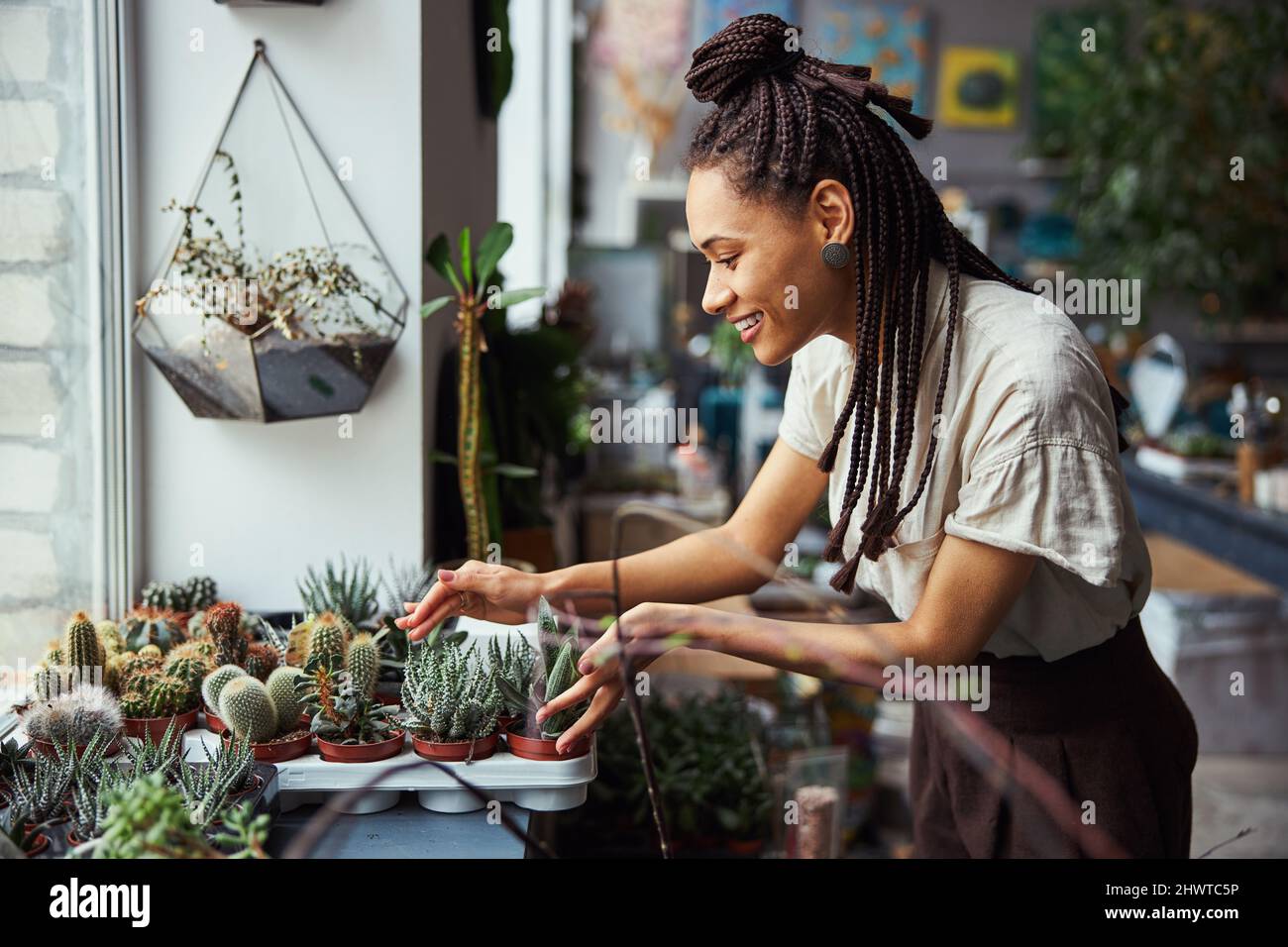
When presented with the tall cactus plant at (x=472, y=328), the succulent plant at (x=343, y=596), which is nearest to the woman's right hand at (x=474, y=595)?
the succulent plant at (x=343, y=596)

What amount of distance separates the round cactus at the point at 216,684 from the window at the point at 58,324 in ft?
0.98

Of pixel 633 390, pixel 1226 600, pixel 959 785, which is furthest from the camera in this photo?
pixel 633 390

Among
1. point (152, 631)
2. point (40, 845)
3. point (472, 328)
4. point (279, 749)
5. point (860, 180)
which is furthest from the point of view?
point (472, 328)

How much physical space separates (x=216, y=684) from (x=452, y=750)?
281 mm

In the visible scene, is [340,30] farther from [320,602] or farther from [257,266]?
[320,602]

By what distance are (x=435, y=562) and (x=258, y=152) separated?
0.66 meters

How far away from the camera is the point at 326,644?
4.72 ft

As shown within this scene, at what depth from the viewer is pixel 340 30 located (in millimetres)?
1661

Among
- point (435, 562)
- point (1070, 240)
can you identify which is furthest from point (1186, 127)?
point (435, 562)

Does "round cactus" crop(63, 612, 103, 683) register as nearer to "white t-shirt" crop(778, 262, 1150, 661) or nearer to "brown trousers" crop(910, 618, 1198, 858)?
"white t-shirt" crop(778, 262, 1150, 661)

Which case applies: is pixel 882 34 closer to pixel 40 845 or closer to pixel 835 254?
pixel 835 254

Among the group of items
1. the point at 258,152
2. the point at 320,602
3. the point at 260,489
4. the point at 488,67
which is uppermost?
the point at 488,67

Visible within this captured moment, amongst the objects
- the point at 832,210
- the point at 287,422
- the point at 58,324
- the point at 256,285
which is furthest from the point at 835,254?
the point at 58,324

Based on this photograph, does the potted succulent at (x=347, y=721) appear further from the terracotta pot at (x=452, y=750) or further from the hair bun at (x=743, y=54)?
the hair bun at (x=743, y=54)
